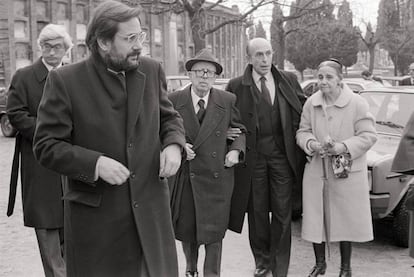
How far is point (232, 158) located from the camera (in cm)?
526

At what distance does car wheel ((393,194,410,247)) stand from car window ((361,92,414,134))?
113 centimetres

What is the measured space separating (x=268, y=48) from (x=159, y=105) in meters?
2.56

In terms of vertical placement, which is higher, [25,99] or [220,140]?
[25,99]

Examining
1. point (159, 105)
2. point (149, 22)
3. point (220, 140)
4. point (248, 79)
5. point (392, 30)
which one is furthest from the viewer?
point (392, 30)

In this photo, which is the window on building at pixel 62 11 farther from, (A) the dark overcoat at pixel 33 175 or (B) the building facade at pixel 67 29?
(A) the dark overcoat at pixel 33 175

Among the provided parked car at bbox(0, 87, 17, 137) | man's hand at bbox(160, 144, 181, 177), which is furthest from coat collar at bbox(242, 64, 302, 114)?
parked car at bbox(0, 87, 17, 137)

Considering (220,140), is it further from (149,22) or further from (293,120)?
(149,22)

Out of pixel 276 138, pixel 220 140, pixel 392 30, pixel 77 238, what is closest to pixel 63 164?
pixel 77 238

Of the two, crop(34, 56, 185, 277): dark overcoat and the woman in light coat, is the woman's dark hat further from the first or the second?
crop(34, 56, 185, 277): dark overcoat

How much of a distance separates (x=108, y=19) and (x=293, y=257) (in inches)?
162

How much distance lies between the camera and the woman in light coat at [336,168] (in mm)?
5430

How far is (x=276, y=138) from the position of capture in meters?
5.58

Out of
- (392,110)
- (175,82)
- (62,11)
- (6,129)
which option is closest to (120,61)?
(392,110)

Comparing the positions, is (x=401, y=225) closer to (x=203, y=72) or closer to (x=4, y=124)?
(x=203, y=72)
